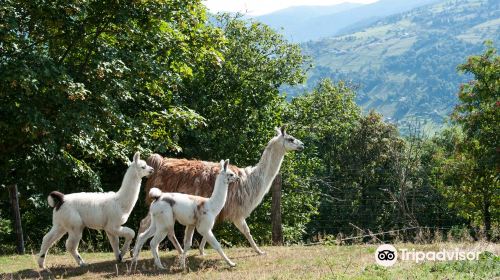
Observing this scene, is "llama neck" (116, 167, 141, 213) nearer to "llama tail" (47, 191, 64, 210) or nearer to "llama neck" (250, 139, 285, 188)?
"llama tail" (47, 191, 64, 210)

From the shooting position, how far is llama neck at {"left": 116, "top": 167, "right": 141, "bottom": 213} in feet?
31.5

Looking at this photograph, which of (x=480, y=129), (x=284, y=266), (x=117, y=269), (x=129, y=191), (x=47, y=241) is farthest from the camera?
(x=480, y=129)

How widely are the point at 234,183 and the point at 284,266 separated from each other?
2.29 metres

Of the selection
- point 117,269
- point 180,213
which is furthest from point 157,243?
point 117,269

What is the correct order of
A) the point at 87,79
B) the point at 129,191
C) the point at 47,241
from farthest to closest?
1. the point at 87,79
2. the point at 129,191
3. the point at 47,241

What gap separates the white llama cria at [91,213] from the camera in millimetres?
9250

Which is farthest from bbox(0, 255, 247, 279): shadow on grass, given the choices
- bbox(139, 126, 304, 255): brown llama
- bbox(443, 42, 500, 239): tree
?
bbox(443, 42, 500, 239): tree

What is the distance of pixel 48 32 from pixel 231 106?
9.02m

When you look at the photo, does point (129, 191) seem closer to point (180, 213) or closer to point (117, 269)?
point (180, 213)

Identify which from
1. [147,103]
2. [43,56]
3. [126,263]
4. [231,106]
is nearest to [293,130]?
[231,106]

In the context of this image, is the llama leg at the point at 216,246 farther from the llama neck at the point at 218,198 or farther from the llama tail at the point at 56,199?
the llama tail at the point at 56,199

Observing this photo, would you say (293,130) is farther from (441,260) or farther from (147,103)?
(441,260)

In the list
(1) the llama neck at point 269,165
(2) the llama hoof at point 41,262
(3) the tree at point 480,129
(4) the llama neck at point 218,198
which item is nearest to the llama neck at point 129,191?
(4) the llama neck at point 218,198

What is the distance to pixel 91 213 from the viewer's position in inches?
371
